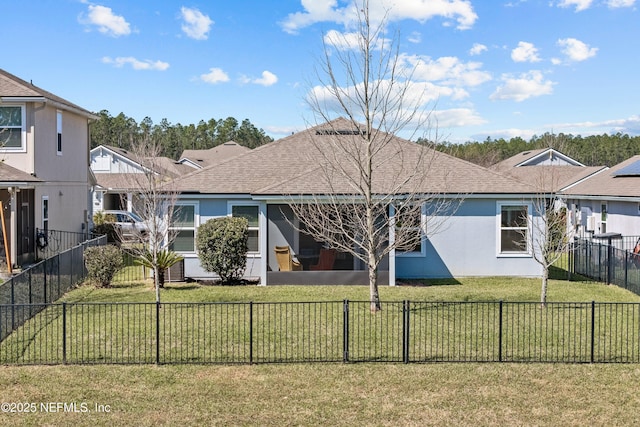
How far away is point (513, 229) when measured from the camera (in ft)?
63.8

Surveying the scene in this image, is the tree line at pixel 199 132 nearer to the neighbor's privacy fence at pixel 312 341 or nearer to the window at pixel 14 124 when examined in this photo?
the window at pixel 14 124

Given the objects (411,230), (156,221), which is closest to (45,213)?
(156,221)

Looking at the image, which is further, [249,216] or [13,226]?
[249,216]

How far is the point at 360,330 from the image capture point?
38.0 feet

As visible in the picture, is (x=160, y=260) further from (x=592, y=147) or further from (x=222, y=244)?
(x=592, y=147)

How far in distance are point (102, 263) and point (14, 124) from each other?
26.5 ft

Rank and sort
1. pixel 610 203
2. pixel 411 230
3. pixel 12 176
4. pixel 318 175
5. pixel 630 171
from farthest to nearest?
pixel 630 171 → pixel 610 203 → pixel 12 176 → pixel 318 175 → pixel 411 230

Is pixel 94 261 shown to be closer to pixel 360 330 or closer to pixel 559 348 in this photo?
pixel 360 330

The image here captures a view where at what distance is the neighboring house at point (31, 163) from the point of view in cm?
1983

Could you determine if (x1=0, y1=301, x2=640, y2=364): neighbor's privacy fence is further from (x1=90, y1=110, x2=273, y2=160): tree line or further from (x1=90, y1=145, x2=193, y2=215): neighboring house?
(x1=90, y1=110, x2=273, y2=160): tree line

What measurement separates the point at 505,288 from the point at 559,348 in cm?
665

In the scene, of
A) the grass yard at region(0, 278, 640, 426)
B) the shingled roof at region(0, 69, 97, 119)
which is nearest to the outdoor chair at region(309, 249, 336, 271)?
the grass yard at region(0, 278, 640, 426)

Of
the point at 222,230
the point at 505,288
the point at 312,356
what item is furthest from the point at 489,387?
the point at 222,230

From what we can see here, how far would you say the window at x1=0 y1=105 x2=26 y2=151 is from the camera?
68.9 ft
